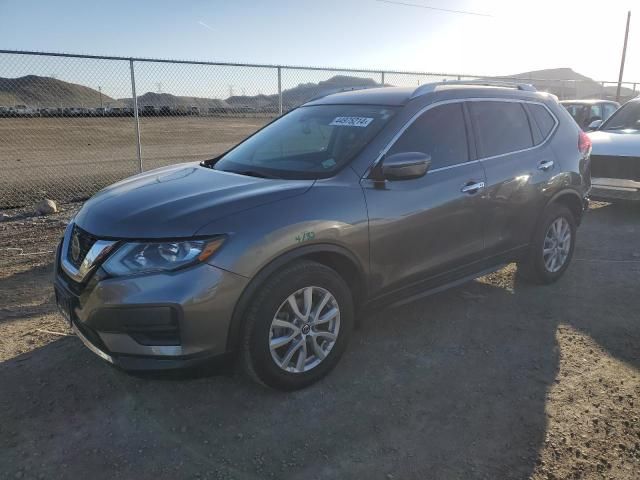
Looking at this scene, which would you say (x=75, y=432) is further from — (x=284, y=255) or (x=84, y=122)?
(x=84, y=122)

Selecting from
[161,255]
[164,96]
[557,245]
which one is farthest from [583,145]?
[164,96]

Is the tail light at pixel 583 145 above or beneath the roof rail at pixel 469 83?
beneath

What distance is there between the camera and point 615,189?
7375 mm

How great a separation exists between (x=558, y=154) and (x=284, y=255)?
3.10 m

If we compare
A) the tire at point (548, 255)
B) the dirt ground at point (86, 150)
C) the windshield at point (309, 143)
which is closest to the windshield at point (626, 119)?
the tire at point (548, 255)

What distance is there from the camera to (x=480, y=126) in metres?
4.18

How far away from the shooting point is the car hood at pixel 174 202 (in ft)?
9.18

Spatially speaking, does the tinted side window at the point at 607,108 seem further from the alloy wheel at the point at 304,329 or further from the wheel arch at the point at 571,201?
the alloy wheel at the point at 304,329

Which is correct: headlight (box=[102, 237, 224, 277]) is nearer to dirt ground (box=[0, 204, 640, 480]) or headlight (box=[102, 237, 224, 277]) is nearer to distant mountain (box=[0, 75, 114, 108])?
dirt ground (box=[0, 204, 640, 480])

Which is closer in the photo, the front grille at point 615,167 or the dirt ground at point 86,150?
the front grille at point 615,167

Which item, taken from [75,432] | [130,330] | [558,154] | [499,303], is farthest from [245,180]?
[558,154]

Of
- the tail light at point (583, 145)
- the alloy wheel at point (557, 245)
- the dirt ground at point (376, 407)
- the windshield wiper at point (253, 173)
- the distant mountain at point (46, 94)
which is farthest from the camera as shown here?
the distant mountain at point (46, 94)

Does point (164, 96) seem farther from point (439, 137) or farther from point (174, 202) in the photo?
point (174, 202)

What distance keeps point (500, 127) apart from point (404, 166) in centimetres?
150
